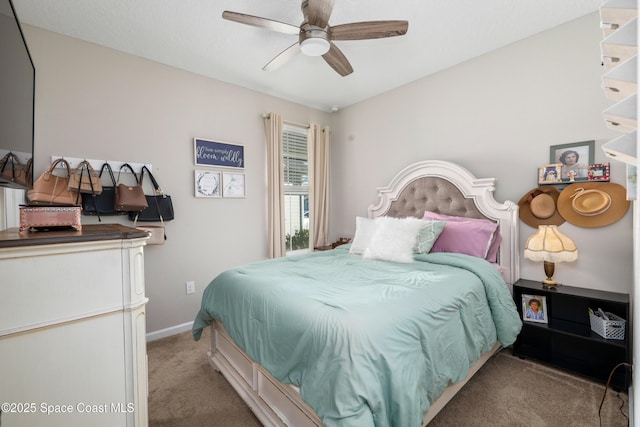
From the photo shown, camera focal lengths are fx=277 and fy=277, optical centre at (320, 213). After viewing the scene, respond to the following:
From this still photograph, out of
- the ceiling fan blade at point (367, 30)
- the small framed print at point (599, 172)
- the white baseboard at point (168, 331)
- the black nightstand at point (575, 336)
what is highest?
the ceiling fan blade at point (367, 30)

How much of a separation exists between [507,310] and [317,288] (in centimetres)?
132

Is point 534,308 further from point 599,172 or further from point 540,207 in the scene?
point 599,172

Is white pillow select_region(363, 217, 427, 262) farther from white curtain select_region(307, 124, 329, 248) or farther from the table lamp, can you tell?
white curtain select_region(307, 124, 329, 248)

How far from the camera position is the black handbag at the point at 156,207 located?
244cm

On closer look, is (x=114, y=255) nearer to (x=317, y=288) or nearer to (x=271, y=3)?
(x=317, y=288)

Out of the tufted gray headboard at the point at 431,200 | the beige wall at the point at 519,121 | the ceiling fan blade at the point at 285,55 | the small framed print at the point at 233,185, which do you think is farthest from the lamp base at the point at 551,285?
the small framed print at the point at 233,185

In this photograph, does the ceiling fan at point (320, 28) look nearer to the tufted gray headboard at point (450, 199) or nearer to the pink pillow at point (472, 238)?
the tufted gray headboard at point (450, 199)

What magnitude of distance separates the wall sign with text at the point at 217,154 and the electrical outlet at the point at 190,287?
1.21m

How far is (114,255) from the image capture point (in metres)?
1.01

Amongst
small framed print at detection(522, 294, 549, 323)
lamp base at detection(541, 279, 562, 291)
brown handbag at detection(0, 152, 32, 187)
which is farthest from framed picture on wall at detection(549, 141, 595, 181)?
brown handbag at detection(0, 152, 32, 187)

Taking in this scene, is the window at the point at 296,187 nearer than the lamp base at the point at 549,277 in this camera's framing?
No

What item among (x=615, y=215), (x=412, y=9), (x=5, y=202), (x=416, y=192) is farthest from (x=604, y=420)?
(x=5, y=202)

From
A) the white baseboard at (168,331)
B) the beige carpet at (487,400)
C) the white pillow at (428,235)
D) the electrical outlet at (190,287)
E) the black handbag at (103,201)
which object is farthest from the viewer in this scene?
the electrical outlet at (190,287)

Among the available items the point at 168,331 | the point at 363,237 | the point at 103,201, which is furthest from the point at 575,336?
the point at 103,201
